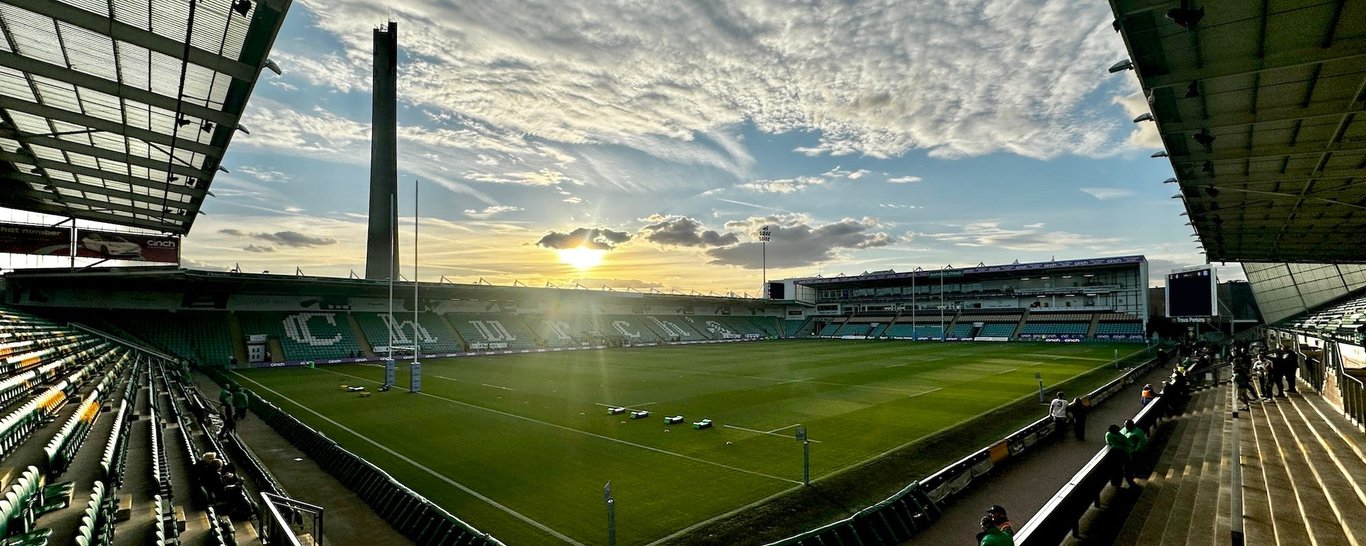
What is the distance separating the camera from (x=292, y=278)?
53438mm

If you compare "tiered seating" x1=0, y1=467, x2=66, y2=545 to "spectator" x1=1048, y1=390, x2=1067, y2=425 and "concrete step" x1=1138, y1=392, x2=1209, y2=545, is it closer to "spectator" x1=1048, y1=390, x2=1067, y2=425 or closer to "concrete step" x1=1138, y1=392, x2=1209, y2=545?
"concrete step" x1=1138, y1=392, x2=1209, y2=545

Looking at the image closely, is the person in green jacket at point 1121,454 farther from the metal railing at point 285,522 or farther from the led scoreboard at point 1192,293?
the led scoreboard at point 1192,293

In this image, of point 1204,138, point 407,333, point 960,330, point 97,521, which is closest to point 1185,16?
point 1204,138

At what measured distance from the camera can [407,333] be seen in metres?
60.4

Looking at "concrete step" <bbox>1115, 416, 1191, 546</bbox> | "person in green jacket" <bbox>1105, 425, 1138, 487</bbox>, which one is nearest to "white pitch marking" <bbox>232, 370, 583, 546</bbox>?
"concrete step" <bbox>1115, 416, 1191, 546</bbox>

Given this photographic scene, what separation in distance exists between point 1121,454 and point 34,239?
5207 cm

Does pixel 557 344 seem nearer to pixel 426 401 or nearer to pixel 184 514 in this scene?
pixel 426 401

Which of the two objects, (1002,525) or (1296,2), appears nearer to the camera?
(1002,525)

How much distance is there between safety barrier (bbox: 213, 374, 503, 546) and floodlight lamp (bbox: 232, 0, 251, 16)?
31.5ft

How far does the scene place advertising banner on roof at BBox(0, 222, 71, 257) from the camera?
115 feet

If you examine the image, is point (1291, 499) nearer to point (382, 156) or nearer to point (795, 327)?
point (382, 156)

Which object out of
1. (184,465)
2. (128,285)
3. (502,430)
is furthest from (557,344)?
(184,465)

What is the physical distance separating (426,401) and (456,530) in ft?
64.5

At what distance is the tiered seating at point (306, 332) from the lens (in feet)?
170
